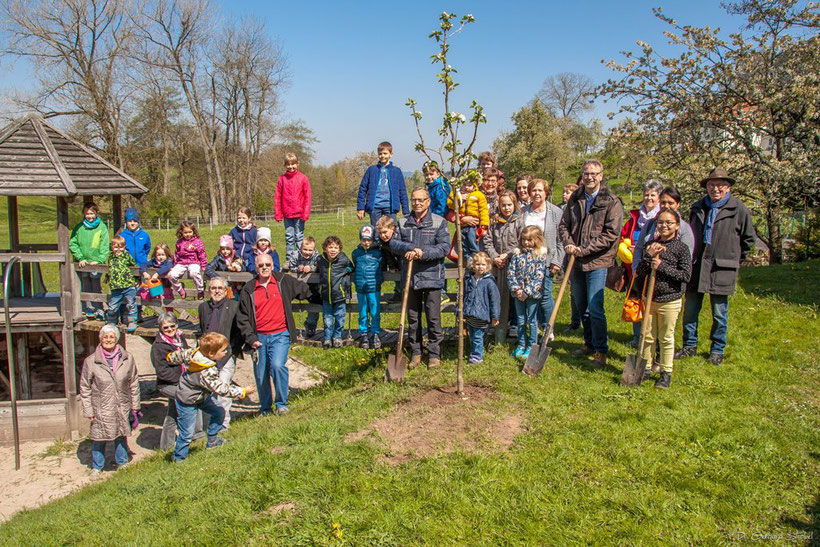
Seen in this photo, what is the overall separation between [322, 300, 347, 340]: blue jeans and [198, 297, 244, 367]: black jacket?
3.74ft

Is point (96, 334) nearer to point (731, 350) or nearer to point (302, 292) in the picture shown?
point (302, 292)

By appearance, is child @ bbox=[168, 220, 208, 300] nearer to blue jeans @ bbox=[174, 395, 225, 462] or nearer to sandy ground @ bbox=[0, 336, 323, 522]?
sandy ground @ bbox=[0, 336, 323, 522]

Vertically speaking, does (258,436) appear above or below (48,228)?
below

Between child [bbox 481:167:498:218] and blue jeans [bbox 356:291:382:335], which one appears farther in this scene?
child [bbox 481:167:498:218]

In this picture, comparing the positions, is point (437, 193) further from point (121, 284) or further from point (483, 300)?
point (121, 284)

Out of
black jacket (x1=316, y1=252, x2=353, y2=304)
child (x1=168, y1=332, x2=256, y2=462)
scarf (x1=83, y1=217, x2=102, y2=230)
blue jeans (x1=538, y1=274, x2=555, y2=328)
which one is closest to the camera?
child (x1=168, y1=332, x2=256, y2=462)

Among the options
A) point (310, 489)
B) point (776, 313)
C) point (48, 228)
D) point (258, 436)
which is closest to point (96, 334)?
point (258, 436)

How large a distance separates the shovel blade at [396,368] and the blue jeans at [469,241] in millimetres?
1732

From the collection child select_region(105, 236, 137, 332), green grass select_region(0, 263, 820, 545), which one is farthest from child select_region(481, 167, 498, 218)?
child select_region(105, 236, 137, 332)

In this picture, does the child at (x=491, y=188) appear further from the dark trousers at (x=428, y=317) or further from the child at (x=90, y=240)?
the child at (x=90, y=240)

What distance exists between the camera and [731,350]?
7.39m

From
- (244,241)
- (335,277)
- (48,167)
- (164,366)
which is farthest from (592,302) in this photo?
(48,167)

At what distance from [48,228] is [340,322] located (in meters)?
36.4

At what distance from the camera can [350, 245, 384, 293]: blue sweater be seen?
7594 mm
